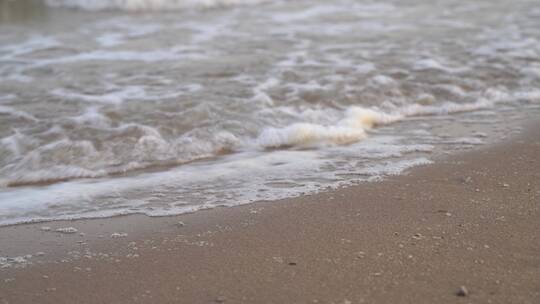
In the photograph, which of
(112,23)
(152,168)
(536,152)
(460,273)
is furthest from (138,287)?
(112,23)

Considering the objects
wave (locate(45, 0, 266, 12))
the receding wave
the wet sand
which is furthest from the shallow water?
wave (locate(45, 0, 266, 12))

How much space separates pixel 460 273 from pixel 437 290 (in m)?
0.15

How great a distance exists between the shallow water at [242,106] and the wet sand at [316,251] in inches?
9.9

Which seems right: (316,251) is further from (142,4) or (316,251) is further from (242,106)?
(142,4)

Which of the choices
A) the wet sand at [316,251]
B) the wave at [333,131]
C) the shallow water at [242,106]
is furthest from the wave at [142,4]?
the wet sand at [316,251]

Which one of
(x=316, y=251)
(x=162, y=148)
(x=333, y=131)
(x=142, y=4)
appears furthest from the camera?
(x=142, y=4)

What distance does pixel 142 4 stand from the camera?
11.2 meters

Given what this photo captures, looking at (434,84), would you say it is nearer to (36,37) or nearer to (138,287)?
(138,287)

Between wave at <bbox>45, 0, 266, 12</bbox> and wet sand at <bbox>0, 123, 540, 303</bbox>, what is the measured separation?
27.9 ft

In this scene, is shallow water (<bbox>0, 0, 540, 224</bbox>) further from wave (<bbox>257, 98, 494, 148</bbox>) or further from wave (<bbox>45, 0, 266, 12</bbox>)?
wave (<bbox>45, 0, 266, 12</bbox>)

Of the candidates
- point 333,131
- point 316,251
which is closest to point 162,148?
point 333,131

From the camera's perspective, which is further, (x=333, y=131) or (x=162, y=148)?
(x=333, y=131)

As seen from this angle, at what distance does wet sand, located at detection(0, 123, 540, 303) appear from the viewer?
7.39 feet

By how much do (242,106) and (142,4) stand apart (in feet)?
23.4
